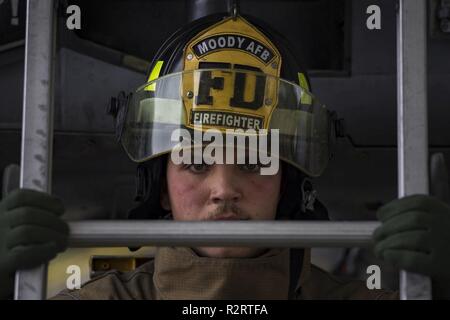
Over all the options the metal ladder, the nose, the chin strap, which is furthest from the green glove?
the chin strap

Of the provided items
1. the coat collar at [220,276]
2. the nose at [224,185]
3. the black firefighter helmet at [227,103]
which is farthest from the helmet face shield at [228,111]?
the coat collar at [220,276]

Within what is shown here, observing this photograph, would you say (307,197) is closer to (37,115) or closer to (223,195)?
(223,195)

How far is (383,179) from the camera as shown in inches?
135

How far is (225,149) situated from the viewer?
2508 mm

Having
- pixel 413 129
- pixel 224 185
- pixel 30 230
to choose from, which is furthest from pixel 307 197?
pixel 30 230

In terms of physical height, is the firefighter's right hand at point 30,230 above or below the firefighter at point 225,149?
below

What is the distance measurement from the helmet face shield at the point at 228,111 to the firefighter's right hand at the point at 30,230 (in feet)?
2.38

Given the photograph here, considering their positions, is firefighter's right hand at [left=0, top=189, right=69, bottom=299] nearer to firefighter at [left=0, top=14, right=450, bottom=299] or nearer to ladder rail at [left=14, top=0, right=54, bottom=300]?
ladder rail at [left=14, top=0, right=54, bottom=300]

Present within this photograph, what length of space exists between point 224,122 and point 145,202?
0.41 m

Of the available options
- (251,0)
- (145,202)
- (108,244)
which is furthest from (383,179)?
(108,244)

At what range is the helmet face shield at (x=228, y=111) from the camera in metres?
2.54

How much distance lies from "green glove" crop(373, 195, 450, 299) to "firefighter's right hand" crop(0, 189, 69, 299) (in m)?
0.66

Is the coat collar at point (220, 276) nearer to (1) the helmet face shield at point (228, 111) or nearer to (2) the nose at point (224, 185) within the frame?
(2) the nose at point (224, 185)

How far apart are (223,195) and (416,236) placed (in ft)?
2.44
